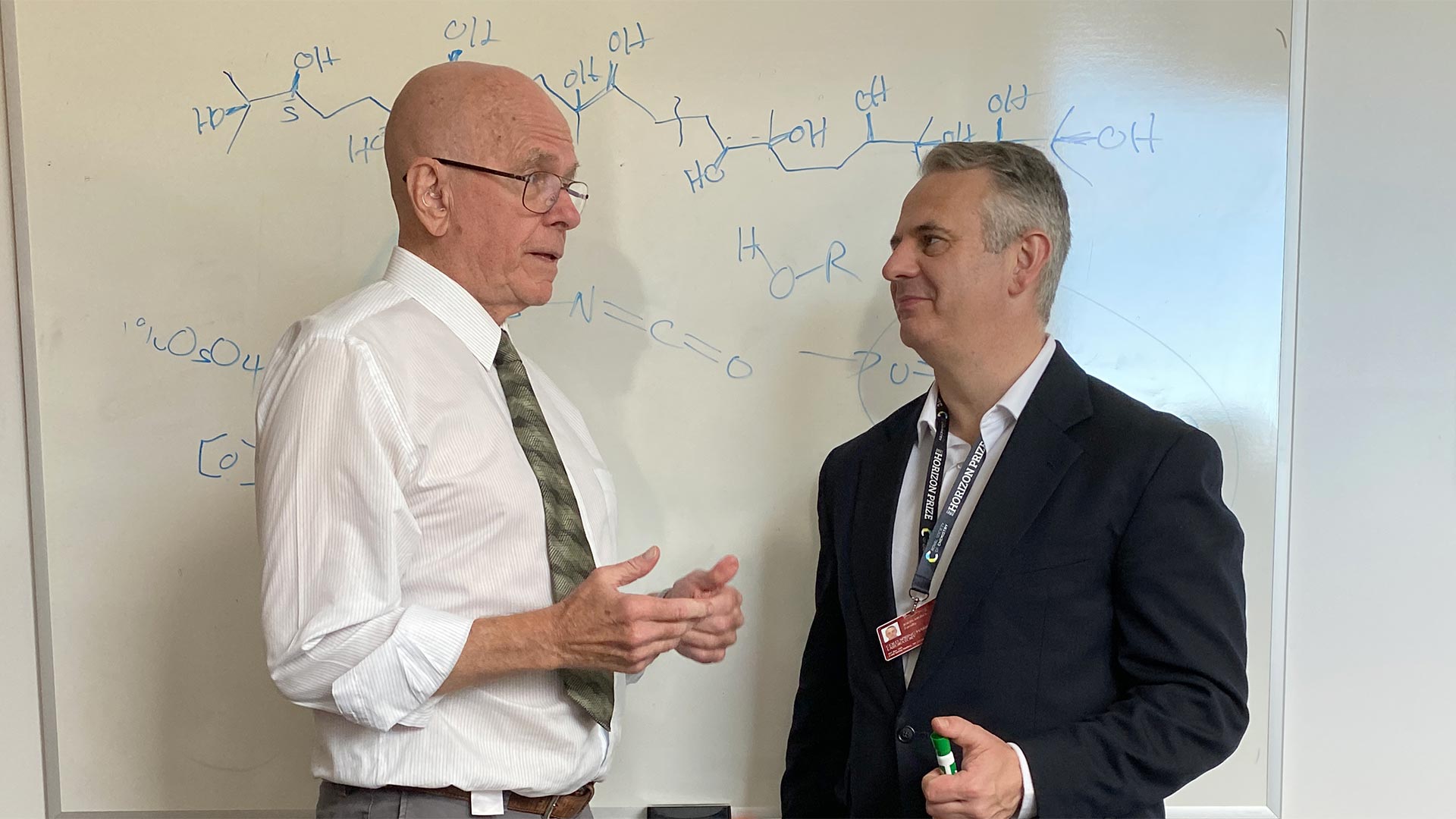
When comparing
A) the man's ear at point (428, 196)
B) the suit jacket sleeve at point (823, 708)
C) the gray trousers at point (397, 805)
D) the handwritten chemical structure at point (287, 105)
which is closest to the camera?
the gray trousers at point (397, 805)

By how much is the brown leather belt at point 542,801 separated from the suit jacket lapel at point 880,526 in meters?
0.48

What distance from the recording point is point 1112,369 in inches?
78.9

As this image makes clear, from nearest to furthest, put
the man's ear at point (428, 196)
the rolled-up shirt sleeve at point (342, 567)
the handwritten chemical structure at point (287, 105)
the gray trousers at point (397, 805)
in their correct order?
the rolled-up shirt sleeve at point (342, 567), the gray trousers at point (397, 805), the man's ear at point (428, 196), the handwritten chemical structure at point (287, 105)

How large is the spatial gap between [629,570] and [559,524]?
0.61 ft

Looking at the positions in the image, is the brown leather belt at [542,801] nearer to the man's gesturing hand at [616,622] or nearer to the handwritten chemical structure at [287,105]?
the man's gesturing hand at [616,622]

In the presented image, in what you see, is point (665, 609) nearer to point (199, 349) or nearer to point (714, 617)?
point (714, 617)

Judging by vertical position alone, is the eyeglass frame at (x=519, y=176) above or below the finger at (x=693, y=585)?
above

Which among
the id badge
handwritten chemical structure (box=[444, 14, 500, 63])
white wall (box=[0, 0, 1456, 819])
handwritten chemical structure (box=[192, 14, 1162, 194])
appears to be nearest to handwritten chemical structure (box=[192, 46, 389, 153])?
handwritten chemical structure (box=[192, 14, 1162, 194])

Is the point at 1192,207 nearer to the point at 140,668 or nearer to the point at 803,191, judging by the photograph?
the point at 803,191

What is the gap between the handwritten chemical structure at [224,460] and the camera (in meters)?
1.94

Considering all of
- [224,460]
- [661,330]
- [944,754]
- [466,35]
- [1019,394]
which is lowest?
[944,754]

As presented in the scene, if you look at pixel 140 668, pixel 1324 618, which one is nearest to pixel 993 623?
pixel 1324 618

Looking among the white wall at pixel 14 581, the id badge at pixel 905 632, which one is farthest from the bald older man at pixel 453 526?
the white wall at pixel 14 581

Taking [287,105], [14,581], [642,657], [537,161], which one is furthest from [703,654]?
[14,581]
